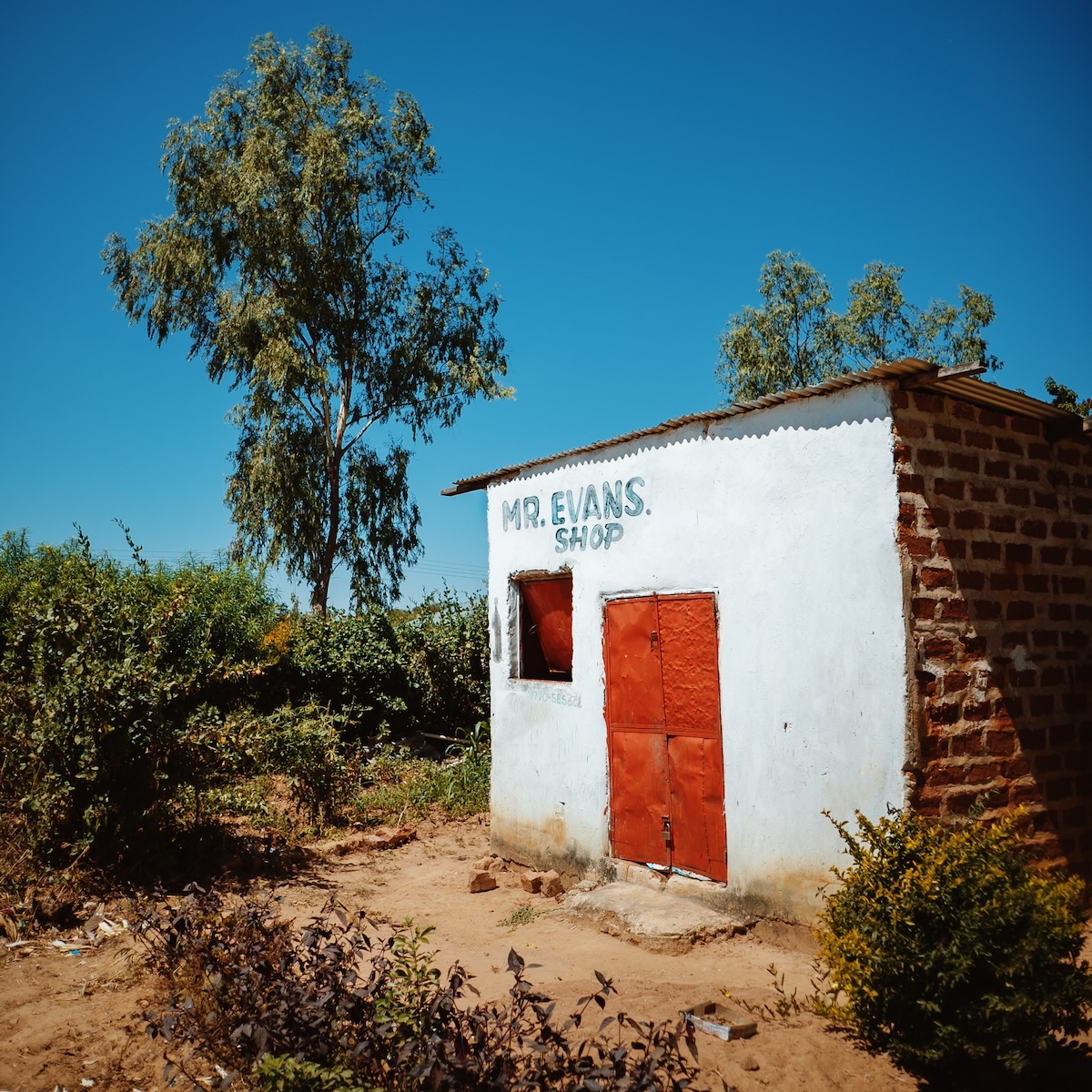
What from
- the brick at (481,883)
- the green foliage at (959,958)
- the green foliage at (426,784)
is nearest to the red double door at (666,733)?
the brick at (481,883)

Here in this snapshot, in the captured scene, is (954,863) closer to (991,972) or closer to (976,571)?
(991,972)

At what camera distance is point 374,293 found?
786 inches

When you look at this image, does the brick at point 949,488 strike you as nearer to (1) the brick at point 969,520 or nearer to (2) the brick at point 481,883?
(1) the brick at point 969,520

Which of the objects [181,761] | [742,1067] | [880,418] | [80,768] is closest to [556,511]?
[880,418]

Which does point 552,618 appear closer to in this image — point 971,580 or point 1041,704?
point 971,580

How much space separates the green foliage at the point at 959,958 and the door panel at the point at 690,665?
2494 millimetres

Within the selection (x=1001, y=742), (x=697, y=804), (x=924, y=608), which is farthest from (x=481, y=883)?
(x=924, y=608)

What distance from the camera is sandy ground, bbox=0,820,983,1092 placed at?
12.0 ft

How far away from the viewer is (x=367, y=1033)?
10.5 feet

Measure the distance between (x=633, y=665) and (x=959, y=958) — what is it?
370cm

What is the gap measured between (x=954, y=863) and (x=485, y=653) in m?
9.58

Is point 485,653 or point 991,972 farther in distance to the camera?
point 485,653

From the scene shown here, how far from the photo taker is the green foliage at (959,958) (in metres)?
3.05

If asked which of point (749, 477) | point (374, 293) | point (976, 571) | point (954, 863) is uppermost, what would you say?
point (374, 293)
